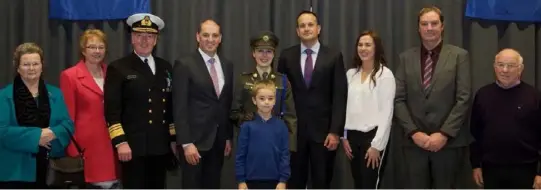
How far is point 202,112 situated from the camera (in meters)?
3.57

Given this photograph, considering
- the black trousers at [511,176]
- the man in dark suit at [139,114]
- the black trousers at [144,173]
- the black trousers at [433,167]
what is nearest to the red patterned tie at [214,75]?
the man in dark suit at [139,114]

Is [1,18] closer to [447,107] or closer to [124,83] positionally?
[124,83]

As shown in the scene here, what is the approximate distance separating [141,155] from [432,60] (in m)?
1.92

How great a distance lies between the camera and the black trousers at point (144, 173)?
343 centimetres

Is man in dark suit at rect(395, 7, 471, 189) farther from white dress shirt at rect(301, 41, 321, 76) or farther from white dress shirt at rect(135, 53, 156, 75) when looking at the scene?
white dress shirt at rect(135, 53, 156, 75)

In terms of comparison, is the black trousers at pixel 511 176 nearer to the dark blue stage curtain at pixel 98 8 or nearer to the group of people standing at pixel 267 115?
the group of people standing at pixel 267 115

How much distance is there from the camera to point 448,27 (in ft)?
14.9

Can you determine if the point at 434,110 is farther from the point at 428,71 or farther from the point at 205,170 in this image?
the point at 205,170

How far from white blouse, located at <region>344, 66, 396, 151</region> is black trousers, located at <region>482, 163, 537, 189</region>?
2.27ft

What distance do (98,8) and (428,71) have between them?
252 centimetres

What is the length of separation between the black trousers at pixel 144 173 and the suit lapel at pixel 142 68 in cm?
46

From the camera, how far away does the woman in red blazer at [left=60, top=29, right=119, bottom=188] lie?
354 centimetres

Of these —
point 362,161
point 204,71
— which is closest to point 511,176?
point 362,161

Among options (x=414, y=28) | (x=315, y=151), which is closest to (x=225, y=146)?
(x=315, y=151)
